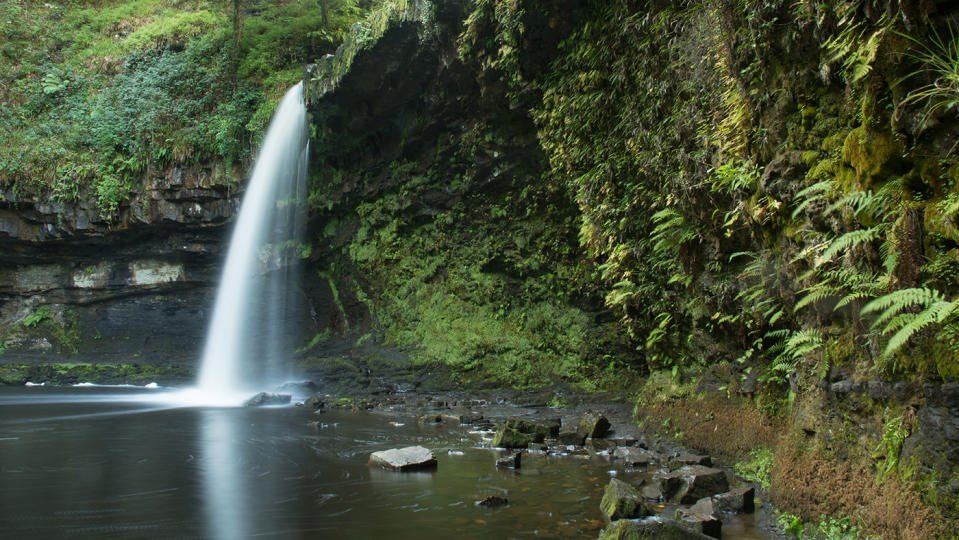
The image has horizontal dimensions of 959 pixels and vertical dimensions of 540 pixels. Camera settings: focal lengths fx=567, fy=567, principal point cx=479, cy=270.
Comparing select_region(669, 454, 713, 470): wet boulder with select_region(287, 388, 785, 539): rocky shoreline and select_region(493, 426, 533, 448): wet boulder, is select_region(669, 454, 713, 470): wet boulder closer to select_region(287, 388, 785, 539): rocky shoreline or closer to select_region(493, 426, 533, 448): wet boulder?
select_region(287, 388, 785, 539): rocky shoreline

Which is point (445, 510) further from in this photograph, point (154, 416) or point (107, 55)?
point (107, 55)

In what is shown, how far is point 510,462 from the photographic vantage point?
6.12 metres

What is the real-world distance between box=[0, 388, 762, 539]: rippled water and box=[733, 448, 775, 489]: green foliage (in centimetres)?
106

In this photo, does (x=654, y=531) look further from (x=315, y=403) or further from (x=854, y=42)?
(x=315, y=403)

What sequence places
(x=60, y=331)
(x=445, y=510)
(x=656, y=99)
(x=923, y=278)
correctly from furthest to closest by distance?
(x=60, y=331) < (x=656, y=99) < (x=445, y=510) < (x=923, y=278)

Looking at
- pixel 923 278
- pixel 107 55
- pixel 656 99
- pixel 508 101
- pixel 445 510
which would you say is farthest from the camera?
pixel 107 55

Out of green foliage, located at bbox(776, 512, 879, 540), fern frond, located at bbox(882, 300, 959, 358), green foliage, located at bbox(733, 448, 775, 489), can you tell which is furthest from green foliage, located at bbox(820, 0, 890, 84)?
green foliage, located at bbox(733, 448, 775, 489)

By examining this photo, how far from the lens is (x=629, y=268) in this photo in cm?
810

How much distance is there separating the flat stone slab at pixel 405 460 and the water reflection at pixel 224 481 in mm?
1400

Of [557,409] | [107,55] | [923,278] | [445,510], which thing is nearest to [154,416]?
[557,409]

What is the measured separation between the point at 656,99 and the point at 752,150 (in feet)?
10.3

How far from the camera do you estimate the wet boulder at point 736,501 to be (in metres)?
4.44

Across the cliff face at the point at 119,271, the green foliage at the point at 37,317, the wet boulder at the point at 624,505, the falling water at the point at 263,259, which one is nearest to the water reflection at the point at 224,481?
the wet boulder at the point at 624,505

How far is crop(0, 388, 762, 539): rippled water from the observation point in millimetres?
4320
